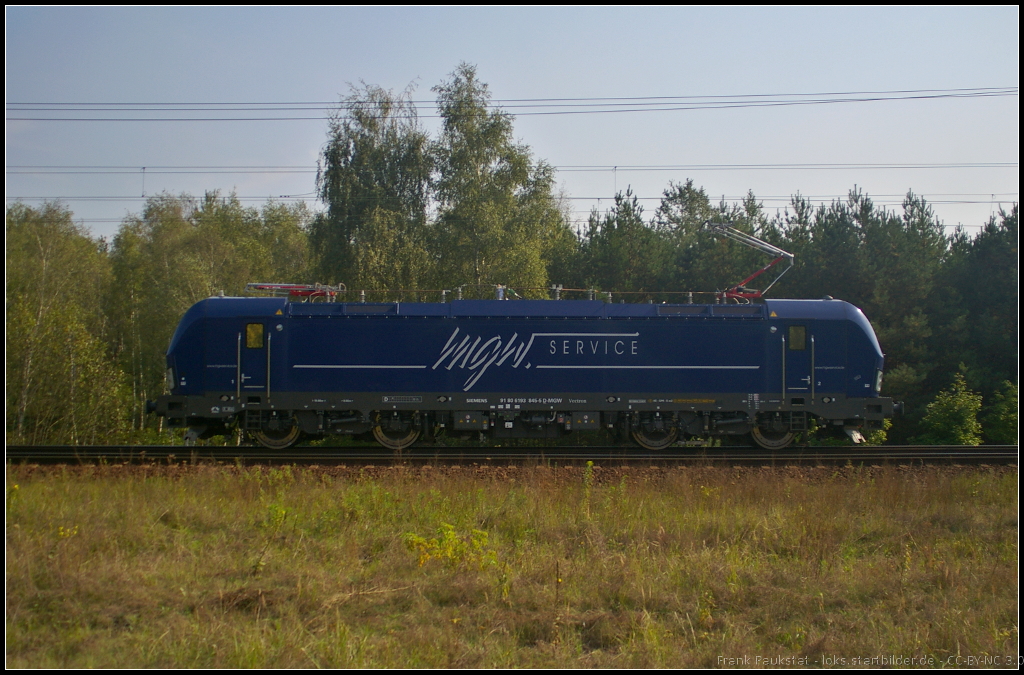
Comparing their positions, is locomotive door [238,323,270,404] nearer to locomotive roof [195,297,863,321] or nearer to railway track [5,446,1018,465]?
locomotive roof [195,297,863,321]

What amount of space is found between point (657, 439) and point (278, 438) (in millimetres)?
9292

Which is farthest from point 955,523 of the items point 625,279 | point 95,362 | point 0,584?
point 95,362

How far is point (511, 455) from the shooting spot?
50.3 feet

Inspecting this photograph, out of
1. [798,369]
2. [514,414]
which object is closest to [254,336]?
[514,414]

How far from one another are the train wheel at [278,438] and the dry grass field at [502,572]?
4160mm

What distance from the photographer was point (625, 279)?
33.5m

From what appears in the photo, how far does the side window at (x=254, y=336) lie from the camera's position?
53.8ft

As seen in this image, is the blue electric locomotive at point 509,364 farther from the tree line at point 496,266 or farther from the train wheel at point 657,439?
the tree line at point 496,266

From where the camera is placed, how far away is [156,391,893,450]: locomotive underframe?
16.3 metres

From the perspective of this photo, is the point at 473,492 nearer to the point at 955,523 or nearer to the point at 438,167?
the point at 955,523

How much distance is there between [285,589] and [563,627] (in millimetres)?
3015

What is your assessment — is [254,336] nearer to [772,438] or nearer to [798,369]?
[772,438]

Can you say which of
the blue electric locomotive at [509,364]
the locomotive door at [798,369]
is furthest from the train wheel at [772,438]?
the locomotive door at [798,369]

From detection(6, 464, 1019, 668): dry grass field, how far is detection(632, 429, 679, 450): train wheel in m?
4.22
